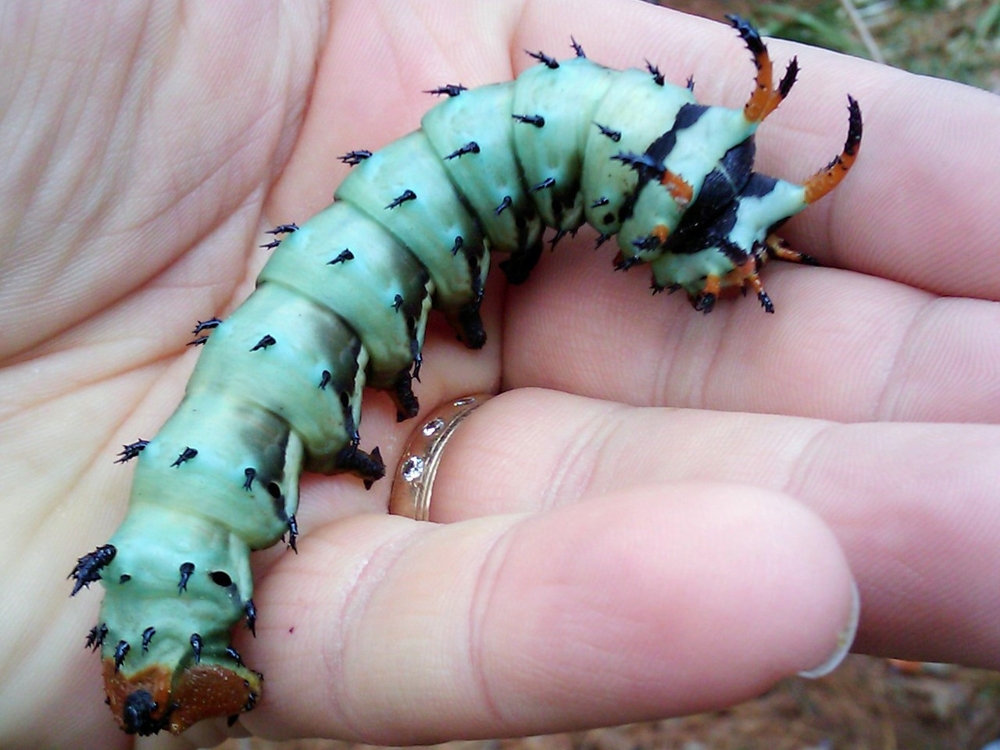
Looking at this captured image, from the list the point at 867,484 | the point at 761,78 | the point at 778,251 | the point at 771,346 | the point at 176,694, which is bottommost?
the point at 176,694

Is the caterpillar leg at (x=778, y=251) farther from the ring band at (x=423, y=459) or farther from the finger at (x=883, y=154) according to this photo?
the ring band at (x=423, y=459)

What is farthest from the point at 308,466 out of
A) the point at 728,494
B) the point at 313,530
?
the point at 728,494

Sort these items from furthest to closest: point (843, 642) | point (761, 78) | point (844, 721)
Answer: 1. point (844, 721)
2. point (761, 78)
3. point (843, 642)

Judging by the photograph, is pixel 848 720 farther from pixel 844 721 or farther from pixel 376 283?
pixel 376 283

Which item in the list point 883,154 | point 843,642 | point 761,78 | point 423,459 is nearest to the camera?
point 843,642

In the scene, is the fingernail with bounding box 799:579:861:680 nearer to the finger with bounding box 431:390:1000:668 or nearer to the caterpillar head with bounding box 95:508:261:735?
the finger with bounding box 431:390:1000:668

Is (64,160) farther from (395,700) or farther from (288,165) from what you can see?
(395,700)

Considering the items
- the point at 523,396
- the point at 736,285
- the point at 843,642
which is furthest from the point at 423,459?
the point at 843,642
